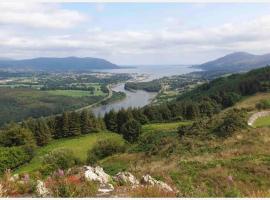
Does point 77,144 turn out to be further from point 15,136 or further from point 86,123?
point 15,136

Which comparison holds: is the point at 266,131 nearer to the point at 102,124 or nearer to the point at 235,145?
the point at 235,145

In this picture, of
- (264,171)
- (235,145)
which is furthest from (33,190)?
(235,145)

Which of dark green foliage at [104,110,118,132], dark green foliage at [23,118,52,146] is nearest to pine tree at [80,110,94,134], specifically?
dark green foliage at [104,110,118,132]

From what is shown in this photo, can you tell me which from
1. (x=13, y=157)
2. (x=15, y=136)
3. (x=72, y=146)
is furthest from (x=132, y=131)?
(x=15, y=136)

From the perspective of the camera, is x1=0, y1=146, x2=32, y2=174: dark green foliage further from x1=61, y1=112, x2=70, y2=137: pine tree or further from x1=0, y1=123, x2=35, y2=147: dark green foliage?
x1=61, y1=112, x2=70, y2=137: pine tree

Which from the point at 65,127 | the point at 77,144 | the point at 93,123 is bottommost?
the point at 77,144

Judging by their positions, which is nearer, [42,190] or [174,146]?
[42,190]
